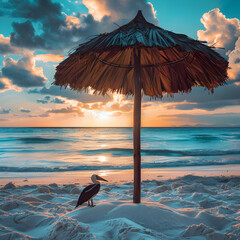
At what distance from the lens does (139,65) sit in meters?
3.26

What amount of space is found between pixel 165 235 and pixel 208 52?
8.05 ft

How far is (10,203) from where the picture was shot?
360cm

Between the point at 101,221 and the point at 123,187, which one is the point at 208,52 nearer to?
the point at 101,221

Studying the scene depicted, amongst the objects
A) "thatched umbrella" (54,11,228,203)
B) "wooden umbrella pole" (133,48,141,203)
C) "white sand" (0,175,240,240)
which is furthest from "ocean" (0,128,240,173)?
"wooden umbrella pole" (133,48,141,203)

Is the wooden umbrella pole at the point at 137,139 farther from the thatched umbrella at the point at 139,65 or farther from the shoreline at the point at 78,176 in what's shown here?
the shoreline at the point at 78,176

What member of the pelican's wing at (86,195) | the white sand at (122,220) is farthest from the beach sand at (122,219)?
the pelican's wing at (86,195)

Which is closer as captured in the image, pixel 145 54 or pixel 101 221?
pixel 101 221

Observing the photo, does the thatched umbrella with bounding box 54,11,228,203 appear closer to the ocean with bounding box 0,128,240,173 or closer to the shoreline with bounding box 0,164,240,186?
the shoreline with bounding box 0,164,240,186

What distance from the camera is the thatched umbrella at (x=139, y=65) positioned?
2606mm

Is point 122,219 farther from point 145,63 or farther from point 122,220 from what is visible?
point 145,63

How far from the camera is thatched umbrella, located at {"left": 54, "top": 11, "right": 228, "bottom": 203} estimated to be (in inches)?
103

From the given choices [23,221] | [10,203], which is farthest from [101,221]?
[10,203]

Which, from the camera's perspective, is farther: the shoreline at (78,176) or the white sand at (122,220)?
the shoreline at (78,176)

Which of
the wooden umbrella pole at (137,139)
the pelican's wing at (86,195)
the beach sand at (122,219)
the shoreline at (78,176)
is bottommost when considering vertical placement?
the shoreline at (78,176)
